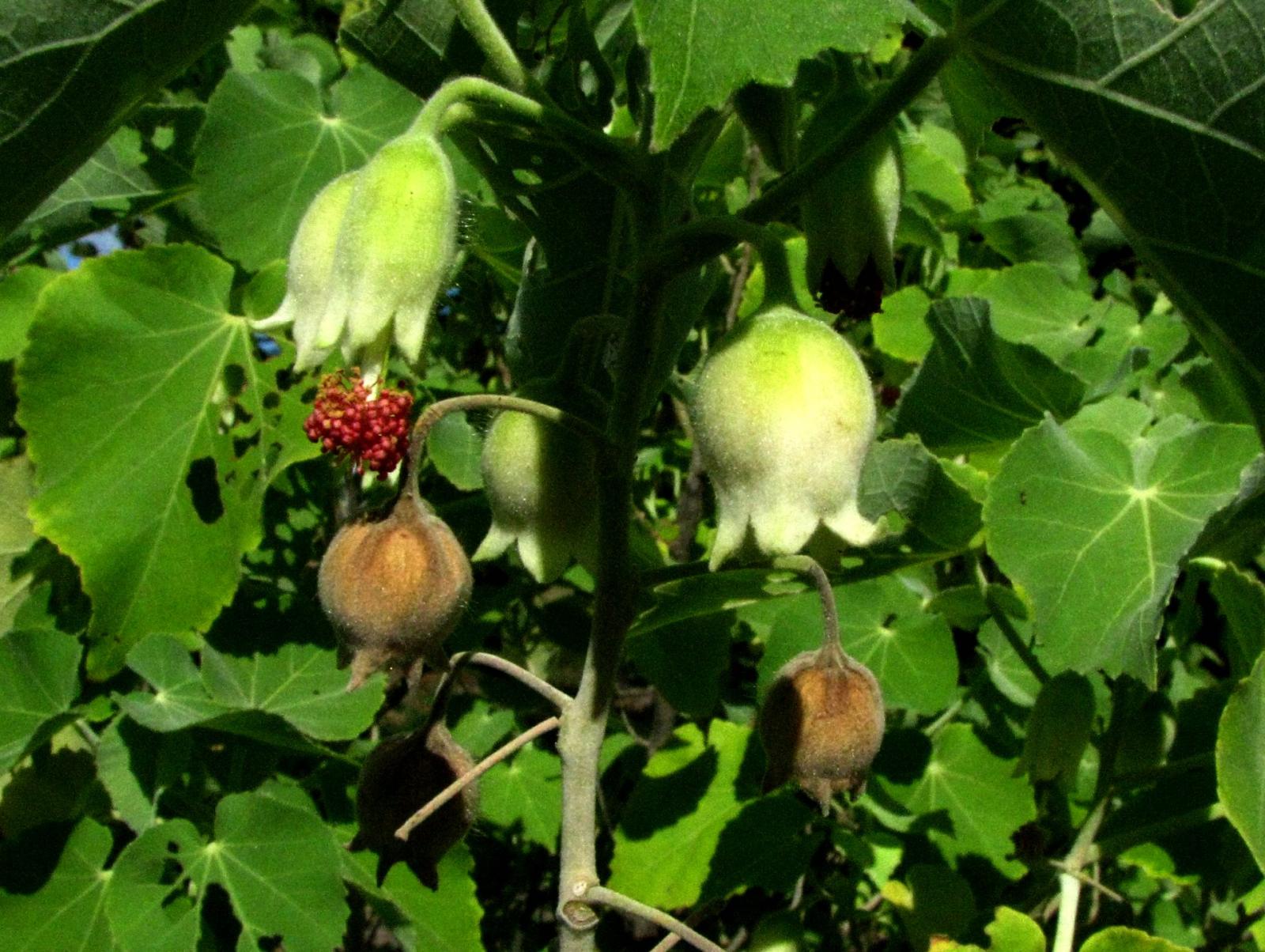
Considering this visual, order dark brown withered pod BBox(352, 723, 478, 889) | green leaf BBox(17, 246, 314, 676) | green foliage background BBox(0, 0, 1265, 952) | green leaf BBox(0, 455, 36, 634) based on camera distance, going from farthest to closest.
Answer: green leaf BBox(0, 455, 36, 634)
green leaf BBox(17, 246, 314, 676)
dark brown withered pod BBox(352, 723, 478, 889)
green foliage background BBox(0, 0, 1265, 952)

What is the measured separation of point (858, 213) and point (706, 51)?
0.28 meters

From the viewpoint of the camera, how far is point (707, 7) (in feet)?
1.98

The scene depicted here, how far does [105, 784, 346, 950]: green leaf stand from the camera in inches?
51.1

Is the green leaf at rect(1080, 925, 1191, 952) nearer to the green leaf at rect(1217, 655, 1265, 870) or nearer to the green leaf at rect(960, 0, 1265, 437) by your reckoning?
the green leaf at rect(1217, 655, 1265, 870)

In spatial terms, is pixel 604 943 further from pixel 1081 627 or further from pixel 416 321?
pixel 416 321

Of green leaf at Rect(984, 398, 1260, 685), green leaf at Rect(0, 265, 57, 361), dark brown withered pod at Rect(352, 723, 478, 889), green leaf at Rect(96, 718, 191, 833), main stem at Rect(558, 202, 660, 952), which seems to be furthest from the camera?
green leaf at Rect(0, 265, 57, 361)

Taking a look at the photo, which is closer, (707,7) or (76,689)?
(707,7)

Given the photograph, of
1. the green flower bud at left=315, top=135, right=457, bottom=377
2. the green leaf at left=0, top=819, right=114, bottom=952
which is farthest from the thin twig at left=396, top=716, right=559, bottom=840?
the green leaf at left=0, top=819, right=114, bottom=952

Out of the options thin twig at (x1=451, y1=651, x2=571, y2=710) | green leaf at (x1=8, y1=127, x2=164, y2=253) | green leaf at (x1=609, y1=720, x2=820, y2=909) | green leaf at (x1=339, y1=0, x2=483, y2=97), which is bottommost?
green leaf at (x1=609, y1=720, x2=820, y2=909)

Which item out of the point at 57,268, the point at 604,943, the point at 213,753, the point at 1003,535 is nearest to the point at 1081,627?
the point at 1003,535

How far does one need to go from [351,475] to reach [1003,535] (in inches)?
31.0

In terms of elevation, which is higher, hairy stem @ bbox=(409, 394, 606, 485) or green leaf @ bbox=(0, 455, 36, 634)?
hairy stem @ bbox=(409, 394, 606, 485)

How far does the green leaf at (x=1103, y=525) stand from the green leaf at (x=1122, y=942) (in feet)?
0.73

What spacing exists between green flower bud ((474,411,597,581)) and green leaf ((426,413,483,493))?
64 cm
